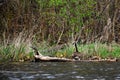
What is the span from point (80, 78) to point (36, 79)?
1467mm

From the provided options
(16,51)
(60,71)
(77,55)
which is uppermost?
(16,51)

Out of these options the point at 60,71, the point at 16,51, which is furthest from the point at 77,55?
the point at 60,71

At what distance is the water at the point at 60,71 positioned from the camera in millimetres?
12141

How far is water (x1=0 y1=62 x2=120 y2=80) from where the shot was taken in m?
12.1

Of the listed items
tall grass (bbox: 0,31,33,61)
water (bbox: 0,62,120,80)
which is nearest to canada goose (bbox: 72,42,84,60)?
water (bbox: 0,62,120,80)

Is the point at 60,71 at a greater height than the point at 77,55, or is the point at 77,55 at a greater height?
the point at 77,55

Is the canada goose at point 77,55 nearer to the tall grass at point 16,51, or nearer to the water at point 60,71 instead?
the water at point 60,71

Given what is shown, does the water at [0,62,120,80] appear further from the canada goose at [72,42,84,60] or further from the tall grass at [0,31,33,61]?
the canada goose at [72,42,84,60]

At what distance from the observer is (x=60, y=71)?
539 inches

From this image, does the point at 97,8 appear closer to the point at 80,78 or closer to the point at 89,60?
the point at 89,60

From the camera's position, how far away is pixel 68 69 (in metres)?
14.3

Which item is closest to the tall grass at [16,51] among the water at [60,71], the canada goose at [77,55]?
the water at [60,71]

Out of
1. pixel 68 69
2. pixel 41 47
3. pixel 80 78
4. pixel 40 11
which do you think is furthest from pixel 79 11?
pixel 80 78

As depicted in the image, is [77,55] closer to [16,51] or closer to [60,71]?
[16,51]
